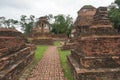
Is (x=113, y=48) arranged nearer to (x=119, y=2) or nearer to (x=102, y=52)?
(x=102, y=52)

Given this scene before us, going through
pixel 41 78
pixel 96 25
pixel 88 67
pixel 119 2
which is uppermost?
pixel 119 2

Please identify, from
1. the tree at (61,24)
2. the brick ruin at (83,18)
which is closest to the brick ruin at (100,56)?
the brick ruin at (83,18)

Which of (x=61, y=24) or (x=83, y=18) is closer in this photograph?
(x=83, y=18)

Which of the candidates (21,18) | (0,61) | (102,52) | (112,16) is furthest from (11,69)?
(21,18)

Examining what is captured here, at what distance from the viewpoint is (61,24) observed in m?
57.6

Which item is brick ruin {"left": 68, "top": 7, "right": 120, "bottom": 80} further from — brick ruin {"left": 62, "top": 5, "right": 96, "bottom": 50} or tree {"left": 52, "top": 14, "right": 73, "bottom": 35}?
tree {"left": 52, "top": 14, "right": 73, "bottom": 35}

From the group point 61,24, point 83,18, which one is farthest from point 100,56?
point 61,24

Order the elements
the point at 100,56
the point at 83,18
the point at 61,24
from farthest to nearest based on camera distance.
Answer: the point at 61,24
the point at 83,18
the point at 100,56

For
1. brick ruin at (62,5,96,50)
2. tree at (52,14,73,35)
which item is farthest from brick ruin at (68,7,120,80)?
tree at (52,14,73,35)

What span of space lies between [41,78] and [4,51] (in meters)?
1.69

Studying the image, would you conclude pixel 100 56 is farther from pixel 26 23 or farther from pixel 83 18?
pixel 26 23

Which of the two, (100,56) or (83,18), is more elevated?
(83,18)

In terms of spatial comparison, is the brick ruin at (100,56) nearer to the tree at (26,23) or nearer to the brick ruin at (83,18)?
the brick ruin at (83,18)

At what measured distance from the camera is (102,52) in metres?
7.38
